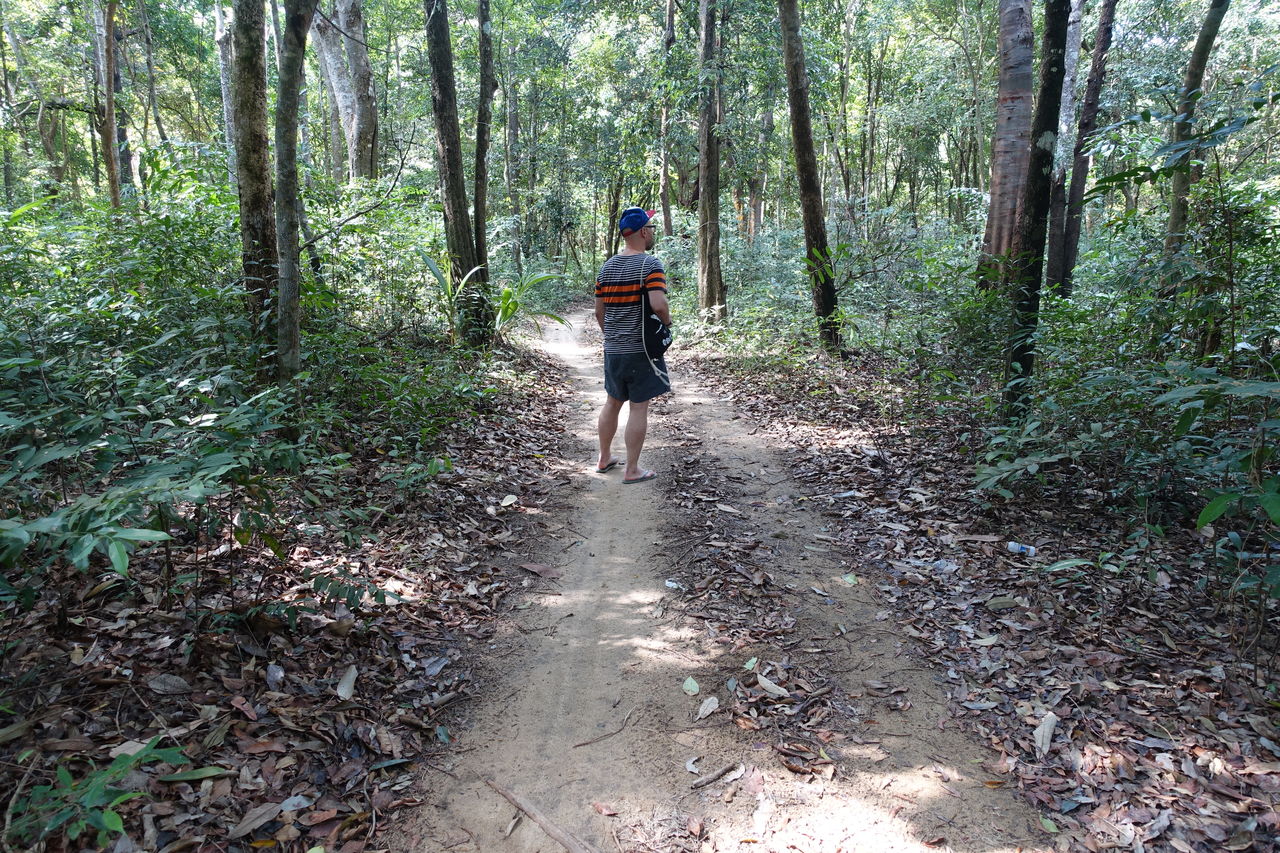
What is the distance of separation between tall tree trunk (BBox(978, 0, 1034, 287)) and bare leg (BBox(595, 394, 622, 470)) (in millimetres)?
4287

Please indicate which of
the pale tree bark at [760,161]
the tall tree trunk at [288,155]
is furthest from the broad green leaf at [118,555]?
the pale tree bark at [760,161]

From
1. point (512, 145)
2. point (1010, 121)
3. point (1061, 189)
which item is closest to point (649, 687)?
point (1010, 121)

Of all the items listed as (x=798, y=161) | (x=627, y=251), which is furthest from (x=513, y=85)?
(x=627, y=251)

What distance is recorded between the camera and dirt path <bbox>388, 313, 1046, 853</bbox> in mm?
2389

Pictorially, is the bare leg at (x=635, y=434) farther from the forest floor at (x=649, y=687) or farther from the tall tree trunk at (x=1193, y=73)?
the tall tree trunk at (x=1193, y=73)

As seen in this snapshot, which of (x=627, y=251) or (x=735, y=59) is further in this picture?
(x=735, y=59)

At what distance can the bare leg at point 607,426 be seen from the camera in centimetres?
559

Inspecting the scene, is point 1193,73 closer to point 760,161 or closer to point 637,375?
point 637,375

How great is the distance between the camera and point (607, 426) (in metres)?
5.70

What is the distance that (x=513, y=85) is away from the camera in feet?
73.0

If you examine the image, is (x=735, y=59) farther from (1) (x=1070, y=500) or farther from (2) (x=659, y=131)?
(1) (x=1070, y=500)

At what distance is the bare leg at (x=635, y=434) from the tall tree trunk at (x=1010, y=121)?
13.7ft

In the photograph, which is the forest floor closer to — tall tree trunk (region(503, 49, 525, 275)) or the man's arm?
the man's arm

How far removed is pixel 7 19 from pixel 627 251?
1966 centimetres
